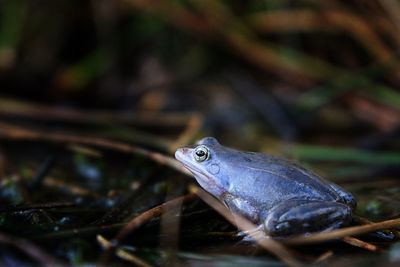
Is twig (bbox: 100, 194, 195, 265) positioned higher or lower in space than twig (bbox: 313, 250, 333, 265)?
higher

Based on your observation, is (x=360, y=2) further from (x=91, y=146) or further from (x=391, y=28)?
(x=91, y=146)

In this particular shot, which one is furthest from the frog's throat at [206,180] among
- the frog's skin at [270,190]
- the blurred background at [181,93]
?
the blurred background at [181,93]

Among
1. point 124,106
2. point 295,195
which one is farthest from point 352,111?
point 295,195

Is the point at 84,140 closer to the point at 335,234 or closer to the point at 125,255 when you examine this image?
the point at 125,255

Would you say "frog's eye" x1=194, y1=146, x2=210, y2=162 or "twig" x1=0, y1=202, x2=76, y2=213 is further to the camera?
"frog's eye" x1=194, y1=146, x2=210, y2=162

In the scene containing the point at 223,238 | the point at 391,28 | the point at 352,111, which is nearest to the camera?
the point at 223,238

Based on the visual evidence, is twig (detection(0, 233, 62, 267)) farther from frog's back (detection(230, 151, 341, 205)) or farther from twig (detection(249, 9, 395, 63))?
twig (detection(249, 9, 395, 63))

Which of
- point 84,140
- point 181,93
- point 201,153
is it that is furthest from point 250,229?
point 181,93

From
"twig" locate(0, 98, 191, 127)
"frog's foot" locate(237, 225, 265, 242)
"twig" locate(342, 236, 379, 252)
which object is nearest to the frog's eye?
"frog's foot" locate(237, 225, 265, 242)
